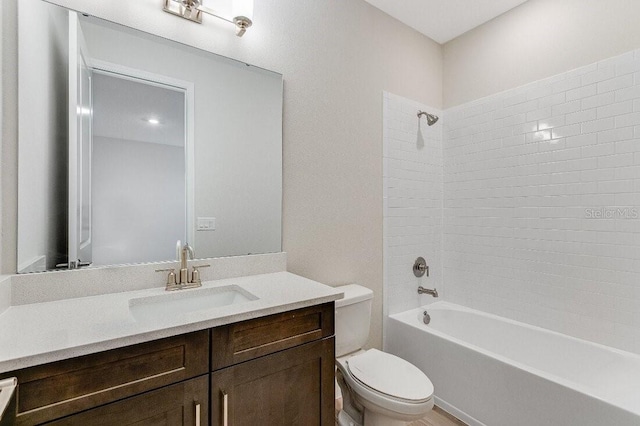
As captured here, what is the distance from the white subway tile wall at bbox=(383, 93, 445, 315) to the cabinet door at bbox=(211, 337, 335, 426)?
47.1 inches

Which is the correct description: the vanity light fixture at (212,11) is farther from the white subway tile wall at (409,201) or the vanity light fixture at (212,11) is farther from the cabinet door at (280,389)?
the cabinet door at (280,389)

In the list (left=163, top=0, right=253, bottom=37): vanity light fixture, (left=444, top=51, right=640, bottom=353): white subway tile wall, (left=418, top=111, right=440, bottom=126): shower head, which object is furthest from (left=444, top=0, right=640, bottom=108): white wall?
(left=163, top=0, right=253, bottom=37): vanity light fixture

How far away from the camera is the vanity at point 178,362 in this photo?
798 mm

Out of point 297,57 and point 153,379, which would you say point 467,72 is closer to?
point 297,57

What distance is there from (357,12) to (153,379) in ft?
7.82

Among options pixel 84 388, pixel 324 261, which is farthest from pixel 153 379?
pixel 324 261

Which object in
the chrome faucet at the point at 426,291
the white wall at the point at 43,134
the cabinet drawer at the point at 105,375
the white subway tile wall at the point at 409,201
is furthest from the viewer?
the chrome faucet at the point at 426,291

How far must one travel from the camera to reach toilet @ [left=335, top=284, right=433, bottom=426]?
1437 millimetres

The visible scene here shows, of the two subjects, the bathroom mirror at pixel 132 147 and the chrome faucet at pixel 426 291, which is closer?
the bathroom mirror at pixel 132 147

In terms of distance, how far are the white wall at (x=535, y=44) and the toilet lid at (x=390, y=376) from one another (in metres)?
2.10

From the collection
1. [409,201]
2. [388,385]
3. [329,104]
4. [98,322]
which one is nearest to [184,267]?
[98,322]

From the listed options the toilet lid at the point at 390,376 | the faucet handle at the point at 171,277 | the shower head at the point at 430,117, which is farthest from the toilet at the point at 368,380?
the shower head at the point at 430,117

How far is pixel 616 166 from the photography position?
185 centimetres

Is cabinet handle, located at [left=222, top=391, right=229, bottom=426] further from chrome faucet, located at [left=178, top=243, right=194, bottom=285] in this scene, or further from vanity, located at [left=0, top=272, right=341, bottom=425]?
chrome faucet, located at [left=178, top=243, right=194, bottom=285]
